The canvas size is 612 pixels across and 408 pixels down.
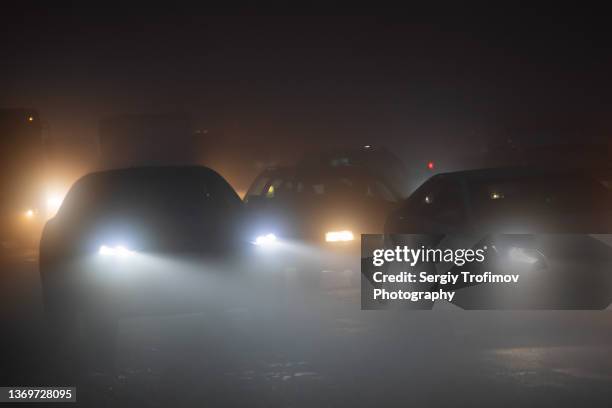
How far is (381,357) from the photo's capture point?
9023mm

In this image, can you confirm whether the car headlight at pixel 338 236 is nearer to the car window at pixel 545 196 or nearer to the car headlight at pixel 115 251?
the car window at pixel 545 196

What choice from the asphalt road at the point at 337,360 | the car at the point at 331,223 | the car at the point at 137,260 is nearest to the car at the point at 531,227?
the asphalt road at the point at 337,360

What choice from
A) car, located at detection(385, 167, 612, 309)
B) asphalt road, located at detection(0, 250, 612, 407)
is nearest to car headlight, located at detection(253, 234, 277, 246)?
asphalt road, located at detection(0, 250, 612, 407)

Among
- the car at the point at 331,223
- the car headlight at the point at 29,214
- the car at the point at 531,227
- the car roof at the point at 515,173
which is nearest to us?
the car at the point at 531,227

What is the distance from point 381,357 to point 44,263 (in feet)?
11.4

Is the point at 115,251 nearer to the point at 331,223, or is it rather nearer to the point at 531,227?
the point at 531,227

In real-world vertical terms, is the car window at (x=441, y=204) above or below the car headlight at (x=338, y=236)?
below

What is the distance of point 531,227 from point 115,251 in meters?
3.68

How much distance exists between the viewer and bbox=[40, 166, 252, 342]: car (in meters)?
9.84

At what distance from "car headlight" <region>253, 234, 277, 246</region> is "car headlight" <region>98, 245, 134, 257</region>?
1200 mm

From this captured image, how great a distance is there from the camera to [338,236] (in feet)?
51.1

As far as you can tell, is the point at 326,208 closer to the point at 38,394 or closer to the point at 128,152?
the point at 38,394

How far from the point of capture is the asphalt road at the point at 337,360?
7.52 m

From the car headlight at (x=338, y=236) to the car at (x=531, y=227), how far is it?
322cm
